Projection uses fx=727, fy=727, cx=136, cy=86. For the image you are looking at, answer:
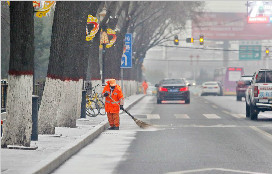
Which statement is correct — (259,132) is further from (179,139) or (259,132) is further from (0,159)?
(0,159)

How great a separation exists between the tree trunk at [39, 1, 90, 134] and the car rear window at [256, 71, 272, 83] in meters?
7.78

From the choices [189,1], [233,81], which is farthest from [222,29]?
[189,1]

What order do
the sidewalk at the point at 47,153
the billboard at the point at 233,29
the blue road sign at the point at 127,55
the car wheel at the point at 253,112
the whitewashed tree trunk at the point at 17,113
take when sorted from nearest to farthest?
the sidewalk at the point at 47,153
the whitewashed tree trunk at the point at 17,113
the car wheel at the point at 253,112
the blue road sign at the point at 127,55
the billboard at the point at 233,29

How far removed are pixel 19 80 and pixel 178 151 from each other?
349cm

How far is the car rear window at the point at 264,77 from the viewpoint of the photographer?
25562 mm

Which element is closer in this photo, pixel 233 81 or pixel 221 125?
pixel 221 125

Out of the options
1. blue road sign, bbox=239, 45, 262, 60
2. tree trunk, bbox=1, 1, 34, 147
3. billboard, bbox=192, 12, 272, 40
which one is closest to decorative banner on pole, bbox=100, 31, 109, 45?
tree trunk, bbox=1, 1, 34, 147

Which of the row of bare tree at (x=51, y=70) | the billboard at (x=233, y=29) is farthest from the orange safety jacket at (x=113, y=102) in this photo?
the billboard at (x=233, y=29)

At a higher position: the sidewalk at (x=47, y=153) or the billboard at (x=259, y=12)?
the billboard at (x=259, y=12)

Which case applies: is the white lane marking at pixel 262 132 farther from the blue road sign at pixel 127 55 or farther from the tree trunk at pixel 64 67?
the blue road sign at pixel 127 55

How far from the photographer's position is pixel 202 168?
38.2 ft

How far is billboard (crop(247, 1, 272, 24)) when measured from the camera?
3794 inches

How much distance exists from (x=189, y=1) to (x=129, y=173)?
48.8m

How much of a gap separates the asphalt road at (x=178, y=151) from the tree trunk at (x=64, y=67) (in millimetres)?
1227
